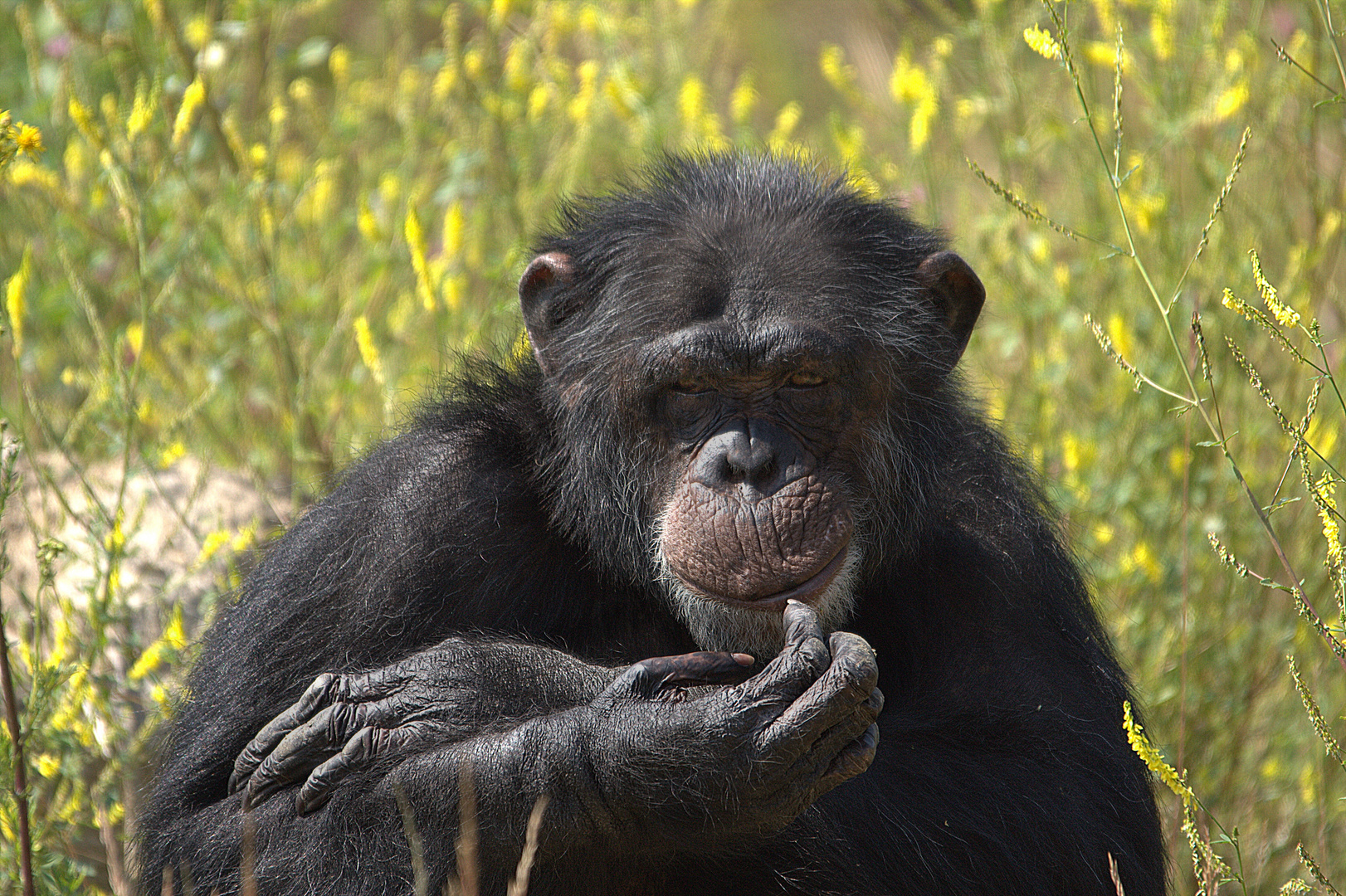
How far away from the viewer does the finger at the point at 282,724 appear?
3451 millimetres

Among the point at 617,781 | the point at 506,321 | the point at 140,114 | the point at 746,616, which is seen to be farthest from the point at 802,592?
the point at 506,321

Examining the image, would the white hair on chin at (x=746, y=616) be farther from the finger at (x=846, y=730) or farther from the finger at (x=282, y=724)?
the finger at (x=282, y=724)

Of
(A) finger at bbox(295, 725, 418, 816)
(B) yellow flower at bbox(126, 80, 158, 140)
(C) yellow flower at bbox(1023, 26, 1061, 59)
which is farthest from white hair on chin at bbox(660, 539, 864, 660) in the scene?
(B) yellow flower at bbox(126, 80, 158, 140)

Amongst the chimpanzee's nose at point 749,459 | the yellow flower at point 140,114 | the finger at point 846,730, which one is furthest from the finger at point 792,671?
the yellow flower at point 140,114

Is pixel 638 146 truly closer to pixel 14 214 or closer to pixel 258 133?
pixel 258 133

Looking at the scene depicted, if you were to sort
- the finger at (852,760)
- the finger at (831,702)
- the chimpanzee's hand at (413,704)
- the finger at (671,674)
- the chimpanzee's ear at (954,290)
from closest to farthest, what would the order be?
the finger at (831,702) < the finger at (852,760) < the finger at (671,674) < the chimpanzee's hand at (413,704) < the chimpanzee's ear at (954,290)

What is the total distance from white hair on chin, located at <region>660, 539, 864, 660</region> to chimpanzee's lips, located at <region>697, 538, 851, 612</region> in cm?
2

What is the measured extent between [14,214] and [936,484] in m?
6.81

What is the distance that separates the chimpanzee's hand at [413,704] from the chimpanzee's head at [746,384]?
430 mm

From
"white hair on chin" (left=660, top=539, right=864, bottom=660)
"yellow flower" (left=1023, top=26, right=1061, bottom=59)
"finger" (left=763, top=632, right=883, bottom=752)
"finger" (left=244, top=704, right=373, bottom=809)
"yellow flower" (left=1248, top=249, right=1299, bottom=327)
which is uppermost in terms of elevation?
"yellow flower" (left=1023, top=26, right=1061, bottom=59)

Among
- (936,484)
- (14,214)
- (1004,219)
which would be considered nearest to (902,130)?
(1004,219)

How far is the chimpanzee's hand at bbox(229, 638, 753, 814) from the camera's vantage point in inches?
130

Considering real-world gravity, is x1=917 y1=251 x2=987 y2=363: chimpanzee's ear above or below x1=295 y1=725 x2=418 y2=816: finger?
above

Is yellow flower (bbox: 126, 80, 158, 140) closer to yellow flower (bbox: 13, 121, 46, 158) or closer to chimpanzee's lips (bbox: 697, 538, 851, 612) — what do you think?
yellow flower (bbox: 13, 121, 46, 158)
